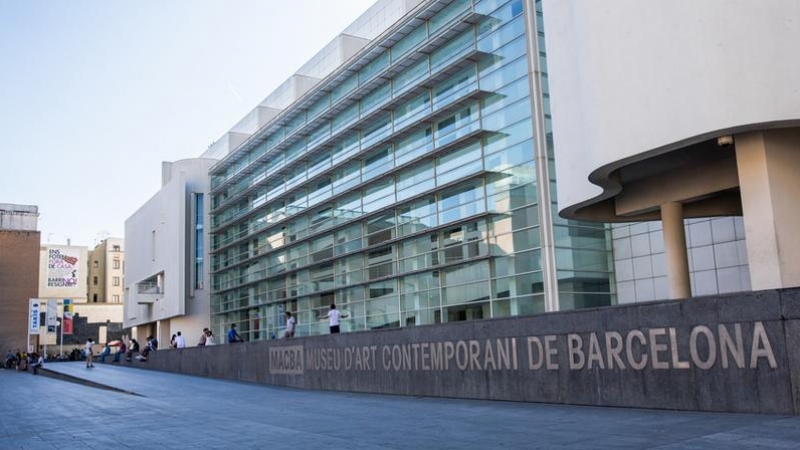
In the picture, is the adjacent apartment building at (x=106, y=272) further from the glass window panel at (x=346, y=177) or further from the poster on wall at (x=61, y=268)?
the glass window panel at (x=346, y=177)

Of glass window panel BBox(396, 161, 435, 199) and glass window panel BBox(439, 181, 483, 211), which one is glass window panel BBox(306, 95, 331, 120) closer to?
glass window panel BBox(396, 161, 435, 199)

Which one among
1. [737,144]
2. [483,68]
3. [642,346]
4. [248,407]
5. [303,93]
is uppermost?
[303,93]

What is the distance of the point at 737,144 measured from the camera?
13469 mm

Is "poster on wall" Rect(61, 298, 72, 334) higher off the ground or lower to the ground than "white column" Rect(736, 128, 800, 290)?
higher

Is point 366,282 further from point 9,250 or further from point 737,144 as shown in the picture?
point 9,250

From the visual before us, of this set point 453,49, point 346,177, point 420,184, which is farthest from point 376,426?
point 346,177

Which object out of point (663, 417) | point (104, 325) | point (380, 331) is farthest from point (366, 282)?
point (104, 325)

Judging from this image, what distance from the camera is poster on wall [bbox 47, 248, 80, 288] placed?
Result: 10188cm

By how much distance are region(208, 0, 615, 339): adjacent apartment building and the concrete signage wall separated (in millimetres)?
10488

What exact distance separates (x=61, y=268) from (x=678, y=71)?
103 m

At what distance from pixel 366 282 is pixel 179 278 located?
2586cm

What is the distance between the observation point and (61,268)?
102125mm

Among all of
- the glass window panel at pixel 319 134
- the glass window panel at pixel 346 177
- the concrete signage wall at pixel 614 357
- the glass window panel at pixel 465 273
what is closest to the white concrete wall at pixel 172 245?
the glass window panel at pixel 319 134

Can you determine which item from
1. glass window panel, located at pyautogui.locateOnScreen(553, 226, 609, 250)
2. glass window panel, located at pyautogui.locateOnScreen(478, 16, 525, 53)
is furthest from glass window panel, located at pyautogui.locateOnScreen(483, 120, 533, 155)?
glass window panel, located at pyautogui.locateOnScreen(553, 226, 609, 250)
